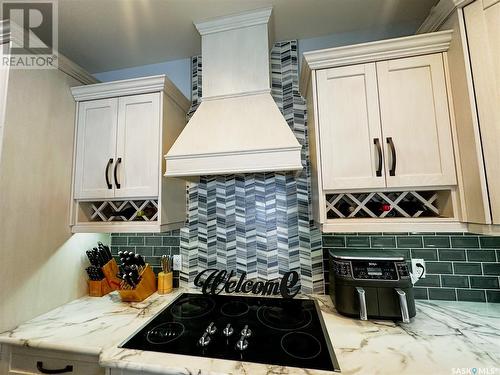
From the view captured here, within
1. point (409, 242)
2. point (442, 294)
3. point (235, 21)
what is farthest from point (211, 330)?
point (235, 21)

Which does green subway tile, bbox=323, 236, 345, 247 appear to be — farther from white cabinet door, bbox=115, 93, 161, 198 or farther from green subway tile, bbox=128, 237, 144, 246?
green subway tile, bbox=128, 237, 144, 246

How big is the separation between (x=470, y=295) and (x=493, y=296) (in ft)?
0.37

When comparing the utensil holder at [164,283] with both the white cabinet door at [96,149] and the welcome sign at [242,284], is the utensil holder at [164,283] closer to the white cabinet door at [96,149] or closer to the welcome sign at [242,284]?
the welcome sign at [242,284]

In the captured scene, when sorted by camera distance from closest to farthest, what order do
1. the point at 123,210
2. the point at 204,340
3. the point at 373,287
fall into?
the point at 204,340, the point at 373,287, the point at 123,210

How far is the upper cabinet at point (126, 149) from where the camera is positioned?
4.89 ft

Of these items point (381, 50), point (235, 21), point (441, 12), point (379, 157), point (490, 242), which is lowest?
point (490, 242)

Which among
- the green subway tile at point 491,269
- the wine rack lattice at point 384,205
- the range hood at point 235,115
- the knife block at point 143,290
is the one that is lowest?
the knife block at point 143,290

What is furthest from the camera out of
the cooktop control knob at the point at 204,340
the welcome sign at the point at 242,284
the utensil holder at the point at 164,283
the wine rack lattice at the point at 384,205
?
the utensil holder at the point at 164,283

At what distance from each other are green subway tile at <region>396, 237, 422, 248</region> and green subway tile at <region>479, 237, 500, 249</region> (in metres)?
0.32

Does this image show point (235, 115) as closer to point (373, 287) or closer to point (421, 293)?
point (373, 287)

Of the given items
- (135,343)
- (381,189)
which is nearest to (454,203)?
(381,189)

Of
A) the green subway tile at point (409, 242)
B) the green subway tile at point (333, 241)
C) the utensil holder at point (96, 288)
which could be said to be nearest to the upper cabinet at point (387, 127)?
the green subway tile at point (409, 242)

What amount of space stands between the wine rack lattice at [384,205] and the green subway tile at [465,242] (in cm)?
28

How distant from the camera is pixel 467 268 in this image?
139 cm
